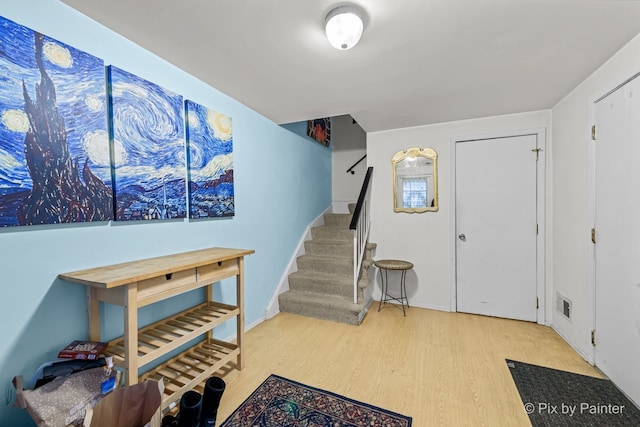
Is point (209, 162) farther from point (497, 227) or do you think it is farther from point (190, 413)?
point (497, 227)

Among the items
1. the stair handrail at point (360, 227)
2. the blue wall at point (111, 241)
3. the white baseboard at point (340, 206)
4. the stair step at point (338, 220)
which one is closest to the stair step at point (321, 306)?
the stair handrail at point (360, 227)

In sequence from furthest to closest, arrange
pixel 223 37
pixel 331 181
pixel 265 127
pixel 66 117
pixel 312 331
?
pixel 331 181
pixel 265 127
pixel 312 331
pixel 223 37
pixel 66 117

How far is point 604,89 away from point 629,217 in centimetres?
93

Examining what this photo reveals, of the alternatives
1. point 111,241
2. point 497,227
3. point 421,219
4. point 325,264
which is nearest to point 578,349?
point 497,227

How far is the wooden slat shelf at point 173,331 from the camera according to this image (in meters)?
1.36

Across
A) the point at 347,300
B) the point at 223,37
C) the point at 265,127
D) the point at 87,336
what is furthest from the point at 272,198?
the point at 87,336

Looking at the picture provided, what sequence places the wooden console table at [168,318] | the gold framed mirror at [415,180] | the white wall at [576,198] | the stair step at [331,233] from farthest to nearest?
the stair step at [331,233], the gold framed mirror at [415,180], the white wall at [576,198], the wooden console table at [168,318]

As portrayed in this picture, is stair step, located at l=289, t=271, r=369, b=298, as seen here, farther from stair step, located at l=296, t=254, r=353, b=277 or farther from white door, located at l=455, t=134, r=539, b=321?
white door, located at l=455, t=134, r=539, b=321

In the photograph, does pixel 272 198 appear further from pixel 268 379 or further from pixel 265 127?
pixel 268 379

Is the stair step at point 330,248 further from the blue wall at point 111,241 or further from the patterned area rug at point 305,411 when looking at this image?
the patterned area rug at point 305,411

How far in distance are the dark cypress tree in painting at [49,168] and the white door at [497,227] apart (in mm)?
3343

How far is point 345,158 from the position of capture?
15.0 ft

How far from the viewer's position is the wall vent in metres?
2.36

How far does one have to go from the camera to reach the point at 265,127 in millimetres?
2811
